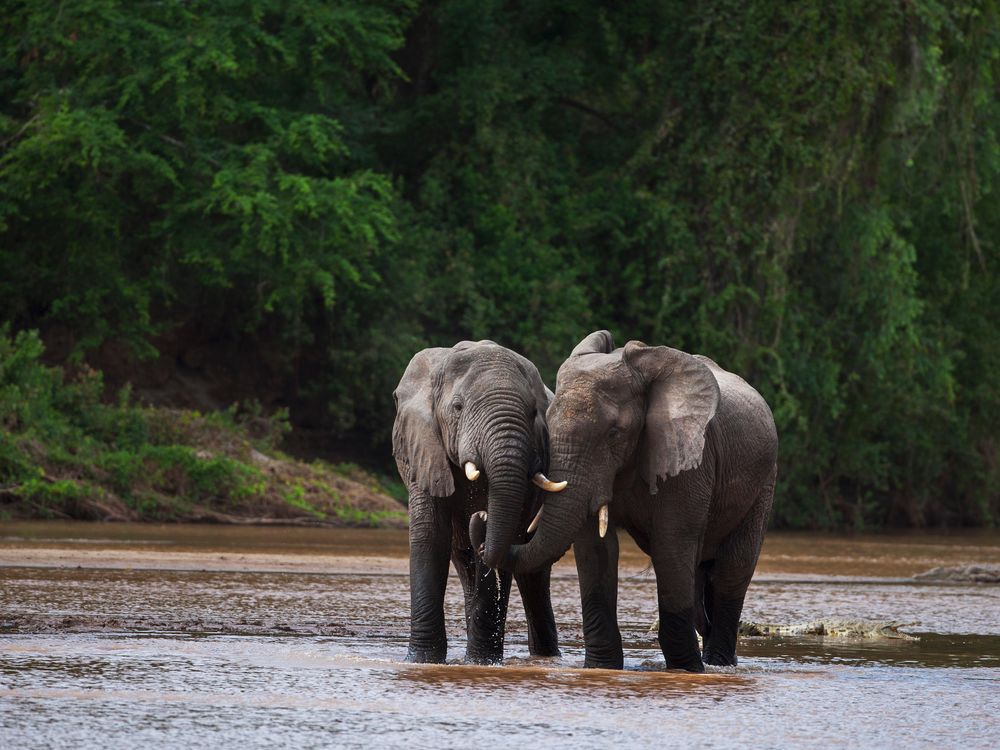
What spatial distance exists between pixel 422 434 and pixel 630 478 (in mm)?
1231

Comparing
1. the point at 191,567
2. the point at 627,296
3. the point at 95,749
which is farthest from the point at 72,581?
the point at 627,296

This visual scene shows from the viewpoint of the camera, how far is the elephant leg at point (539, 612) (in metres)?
10.7

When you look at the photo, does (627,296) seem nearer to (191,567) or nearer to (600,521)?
(191,567)

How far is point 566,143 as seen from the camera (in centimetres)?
3344

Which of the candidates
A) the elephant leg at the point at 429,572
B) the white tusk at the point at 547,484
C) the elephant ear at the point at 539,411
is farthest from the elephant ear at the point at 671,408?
the elephant leg at the point at 429,572

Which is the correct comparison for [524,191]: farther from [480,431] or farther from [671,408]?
[480,431]

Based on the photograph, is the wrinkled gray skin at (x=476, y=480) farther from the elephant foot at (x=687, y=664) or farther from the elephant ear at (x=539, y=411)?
the elephant foot at (x=687, y=664)

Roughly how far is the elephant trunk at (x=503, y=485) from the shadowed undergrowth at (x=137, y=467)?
13.2 m

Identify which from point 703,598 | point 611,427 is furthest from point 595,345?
point 703,598

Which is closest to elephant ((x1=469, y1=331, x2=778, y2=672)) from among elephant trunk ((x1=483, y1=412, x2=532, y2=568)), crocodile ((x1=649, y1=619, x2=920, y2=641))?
elephant trunk ((x1=483, y1=412, x2=532, y2=568))

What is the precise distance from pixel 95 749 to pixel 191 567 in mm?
10000

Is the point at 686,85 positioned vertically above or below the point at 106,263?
above

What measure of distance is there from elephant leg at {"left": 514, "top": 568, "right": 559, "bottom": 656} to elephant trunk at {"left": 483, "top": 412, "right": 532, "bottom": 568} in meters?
0.93

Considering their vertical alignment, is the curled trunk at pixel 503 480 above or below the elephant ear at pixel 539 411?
below
